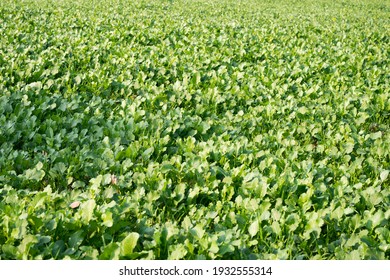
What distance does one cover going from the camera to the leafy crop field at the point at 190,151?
2734mm

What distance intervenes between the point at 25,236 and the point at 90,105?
2.53 metres

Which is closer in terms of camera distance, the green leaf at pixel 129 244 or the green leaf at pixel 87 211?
the green leaf at pixel 129 244

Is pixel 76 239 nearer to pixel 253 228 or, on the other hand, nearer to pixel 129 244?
pixel 129 244

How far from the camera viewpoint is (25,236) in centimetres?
252

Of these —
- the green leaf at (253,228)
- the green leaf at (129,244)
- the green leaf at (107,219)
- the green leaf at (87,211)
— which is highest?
the green leaf at (87,211)

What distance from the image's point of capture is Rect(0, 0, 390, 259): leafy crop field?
2.73 metres

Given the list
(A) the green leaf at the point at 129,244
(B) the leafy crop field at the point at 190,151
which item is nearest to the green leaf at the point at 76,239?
(B) the leafy crop field at the point at 190,151

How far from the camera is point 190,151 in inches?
154

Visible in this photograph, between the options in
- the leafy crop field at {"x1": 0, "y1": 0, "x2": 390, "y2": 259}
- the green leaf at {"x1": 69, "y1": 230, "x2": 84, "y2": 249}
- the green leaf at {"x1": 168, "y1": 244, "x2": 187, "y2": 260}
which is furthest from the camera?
the leafy crop field at {"x1": 0, "y1": 0, "x2": 390, "y2": 259}

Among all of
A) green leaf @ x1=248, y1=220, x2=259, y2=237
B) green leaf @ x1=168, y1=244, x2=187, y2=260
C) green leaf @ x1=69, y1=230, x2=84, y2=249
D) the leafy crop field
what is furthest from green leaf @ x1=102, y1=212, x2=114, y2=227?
green leaf @ x1=248, y1=220, x2=259, y2=237

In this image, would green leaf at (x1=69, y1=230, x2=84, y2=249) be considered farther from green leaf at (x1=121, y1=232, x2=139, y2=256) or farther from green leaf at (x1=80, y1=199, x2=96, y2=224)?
green leaf at (x1=121, y1=232, x2=139, y2=256)

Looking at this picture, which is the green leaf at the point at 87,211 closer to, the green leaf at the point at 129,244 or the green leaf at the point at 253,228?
the green leaf at the point at 129,244
